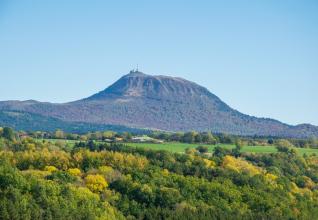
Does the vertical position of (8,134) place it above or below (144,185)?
above

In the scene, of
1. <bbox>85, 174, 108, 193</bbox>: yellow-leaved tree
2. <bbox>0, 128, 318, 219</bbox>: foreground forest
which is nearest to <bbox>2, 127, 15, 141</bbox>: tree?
<bbox>0, 128, 318, 219</bbox>: foreground forest

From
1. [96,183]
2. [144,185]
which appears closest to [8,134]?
[96,183]

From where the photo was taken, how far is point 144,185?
88.5 meters

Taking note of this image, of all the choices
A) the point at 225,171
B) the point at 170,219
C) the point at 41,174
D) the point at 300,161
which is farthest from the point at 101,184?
the point at 300,161

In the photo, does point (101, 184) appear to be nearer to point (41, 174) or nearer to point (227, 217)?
point (41, 174)

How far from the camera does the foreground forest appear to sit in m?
76.2

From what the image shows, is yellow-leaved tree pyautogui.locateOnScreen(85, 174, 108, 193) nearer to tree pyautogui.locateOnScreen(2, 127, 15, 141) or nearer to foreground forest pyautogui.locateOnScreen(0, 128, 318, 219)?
foreground forest pyautogui.locateOnScreen(0, 128, 318, 219)

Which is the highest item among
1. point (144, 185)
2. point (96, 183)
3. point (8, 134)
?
point (8, 134)

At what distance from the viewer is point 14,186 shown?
77.4 metres

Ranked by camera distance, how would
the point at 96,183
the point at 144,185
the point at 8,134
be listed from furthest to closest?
the point at 8,134 < the point at 96,183 < the point at 144,185

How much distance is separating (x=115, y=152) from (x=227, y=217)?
32530 millimetres

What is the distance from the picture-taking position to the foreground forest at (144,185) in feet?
250

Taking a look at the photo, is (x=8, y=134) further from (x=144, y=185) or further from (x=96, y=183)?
(x=144, y=185)

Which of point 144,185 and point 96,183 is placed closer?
point 144,185
